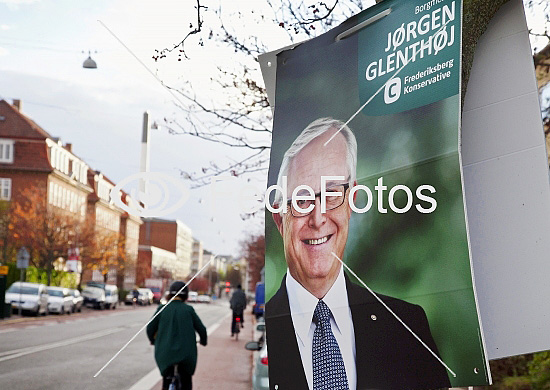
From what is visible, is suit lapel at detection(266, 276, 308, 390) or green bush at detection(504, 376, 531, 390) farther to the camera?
green bush at detection(504, 376, 531, 390)

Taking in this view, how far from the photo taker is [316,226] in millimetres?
3393

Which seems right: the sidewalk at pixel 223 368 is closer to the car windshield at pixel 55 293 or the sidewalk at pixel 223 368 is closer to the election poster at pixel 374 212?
the election poster at pixel 374 212

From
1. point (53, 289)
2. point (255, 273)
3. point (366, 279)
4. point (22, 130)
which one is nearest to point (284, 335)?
point (366, 279)

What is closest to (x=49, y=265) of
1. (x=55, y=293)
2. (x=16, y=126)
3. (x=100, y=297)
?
(x=100, y=297)

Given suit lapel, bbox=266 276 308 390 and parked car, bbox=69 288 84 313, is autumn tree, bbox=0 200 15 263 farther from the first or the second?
suit lapel, bbox=266 276 308 390

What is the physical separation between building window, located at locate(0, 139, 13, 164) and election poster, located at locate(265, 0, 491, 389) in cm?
7650

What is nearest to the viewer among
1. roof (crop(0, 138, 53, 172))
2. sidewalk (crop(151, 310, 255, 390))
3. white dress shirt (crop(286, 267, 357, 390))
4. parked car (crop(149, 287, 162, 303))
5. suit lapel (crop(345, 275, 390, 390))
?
suit lapel (crop(345, 275, 390, 390))

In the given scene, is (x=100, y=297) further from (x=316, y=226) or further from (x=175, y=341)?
(x=316, y=226)

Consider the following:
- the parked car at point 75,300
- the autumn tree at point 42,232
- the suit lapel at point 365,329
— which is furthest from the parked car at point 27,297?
the suit lapel at point 365,329

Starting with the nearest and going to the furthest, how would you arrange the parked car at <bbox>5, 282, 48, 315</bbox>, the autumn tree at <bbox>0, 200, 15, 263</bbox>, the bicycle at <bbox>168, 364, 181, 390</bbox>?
1. the bicycle at <bbox>168, 364, 181, 390</bbox>
2. the parked car at <bbox>5, 282, 48, 315</bbox>
3. the autumn tree at <bbox>0, 200, 15, 263</bbox>

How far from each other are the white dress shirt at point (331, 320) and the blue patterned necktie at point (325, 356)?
2 centimetres

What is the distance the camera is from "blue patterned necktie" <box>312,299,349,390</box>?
3.29 meters

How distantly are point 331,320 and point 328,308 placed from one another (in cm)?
5

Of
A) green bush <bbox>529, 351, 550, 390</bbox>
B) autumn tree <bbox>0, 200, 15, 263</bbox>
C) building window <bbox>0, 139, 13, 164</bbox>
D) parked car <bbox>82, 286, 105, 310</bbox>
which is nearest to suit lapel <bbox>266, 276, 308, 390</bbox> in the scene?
green bush <bbox>529, 351, 550, 390</bbox>
